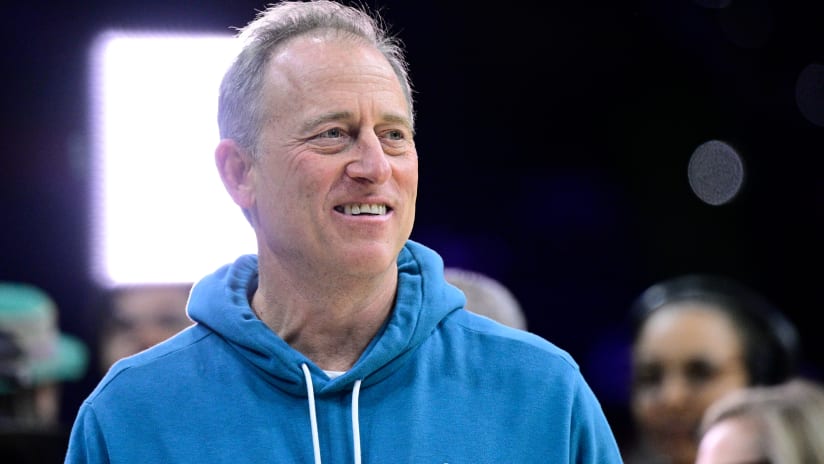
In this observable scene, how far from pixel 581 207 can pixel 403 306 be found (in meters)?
2.78

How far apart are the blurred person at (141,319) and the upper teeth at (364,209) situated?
68.2 inches

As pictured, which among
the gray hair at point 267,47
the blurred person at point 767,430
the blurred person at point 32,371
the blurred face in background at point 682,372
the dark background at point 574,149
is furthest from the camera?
the dark background at point 574,149

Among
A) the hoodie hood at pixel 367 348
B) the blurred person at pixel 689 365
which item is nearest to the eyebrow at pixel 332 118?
the hoodie hood at pixel 367 348

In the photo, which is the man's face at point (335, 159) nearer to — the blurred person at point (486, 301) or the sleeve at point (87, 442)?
the sleeve at point (87, 442)

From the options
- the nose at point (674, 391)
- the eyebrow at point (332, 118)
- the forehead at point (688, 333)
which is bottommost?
the nose at point (674, 391)

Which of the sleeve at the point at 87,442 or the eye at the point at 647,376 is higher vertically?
the sleeve at the point at 87,442

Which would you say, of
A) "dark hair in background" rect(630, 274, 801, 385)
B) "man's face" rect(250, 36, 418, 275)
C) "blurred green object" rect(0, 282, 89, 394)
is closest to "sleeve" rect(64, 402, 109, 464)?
"man's face" rect(250, 36, 418, 275)

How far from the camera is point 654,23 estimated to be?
427 cm

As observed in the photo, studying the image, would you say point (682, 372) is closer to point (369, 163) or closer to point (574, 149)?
point (574, 149)

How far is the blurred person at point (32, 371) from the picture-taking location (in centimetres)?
282

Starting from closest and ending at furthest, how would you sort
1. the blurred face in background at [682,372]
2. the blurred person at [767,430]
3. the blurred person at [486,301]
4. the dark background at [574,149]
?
1. the blurred person at [767,430]
2. the blurred person at [486,301]
3. the blurred face in background at [682,372]
4. the dark background at [574,149]

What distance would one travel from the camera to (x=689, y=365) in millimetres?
3143

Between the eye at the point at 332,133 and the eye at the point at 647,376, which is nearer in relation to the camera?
the eye at the point at 332,133

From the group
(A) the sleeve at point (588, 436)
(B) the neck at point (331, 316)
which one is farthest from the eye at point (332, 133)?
(A) the sleeve at point (588, 436)
